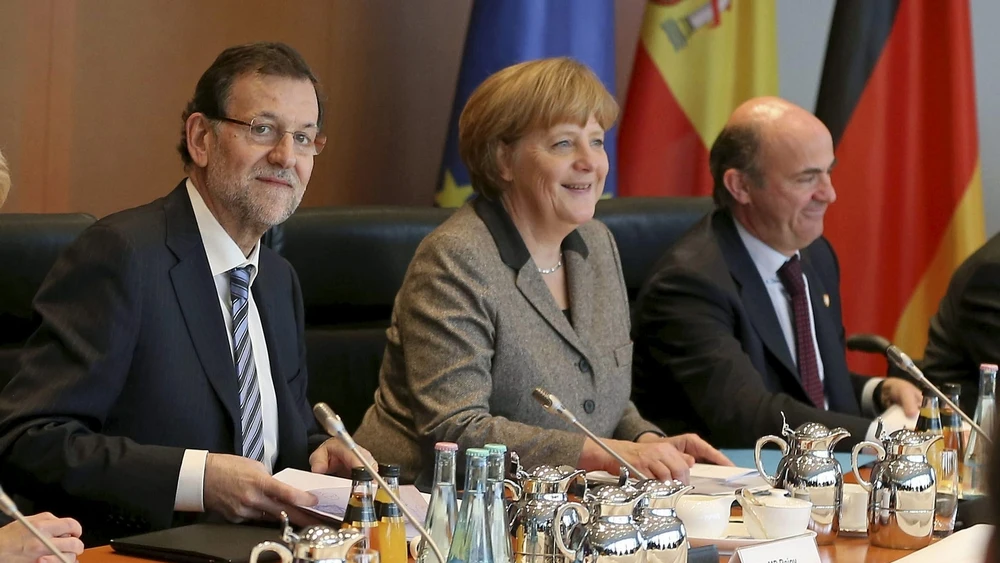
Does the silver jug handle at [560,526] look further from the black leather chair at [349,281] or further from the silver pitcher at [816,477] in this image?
the black leather chair at [349,281]

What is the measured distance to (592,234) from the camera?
287cm

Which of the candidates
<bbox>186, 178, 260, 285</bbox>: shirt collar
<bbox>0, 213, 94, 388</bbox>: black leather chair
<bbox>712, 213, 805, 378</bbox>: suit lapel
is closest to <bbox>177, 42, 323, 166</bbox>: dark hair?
<bbox>186, 178, 260, 285</bbox>: shirt collar

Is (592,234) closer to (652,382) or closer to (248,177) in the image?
(652,382)

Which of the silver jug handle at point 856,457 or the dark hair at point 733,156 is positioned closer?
the silver jug handle at point 856,457

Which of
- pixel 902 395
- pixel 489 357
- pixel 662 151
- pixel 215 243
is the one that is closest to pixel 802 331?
pixel 902 395

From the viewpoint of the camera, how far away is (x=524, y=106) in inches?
105

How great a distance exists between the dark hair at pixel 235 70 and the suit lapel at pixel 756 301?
49.0 inches

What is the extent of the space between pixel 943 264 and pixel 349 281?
2.15m

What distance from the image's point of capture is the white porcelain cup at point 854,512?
1.93m

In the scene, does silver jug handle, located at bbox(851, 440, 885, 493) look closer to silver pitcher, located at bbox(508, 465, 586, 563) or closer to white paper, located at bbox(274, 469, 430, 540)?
silver pitcher, located at bbox(508, 465, 586, 563)

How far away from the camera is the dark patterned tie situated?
3.15 meters

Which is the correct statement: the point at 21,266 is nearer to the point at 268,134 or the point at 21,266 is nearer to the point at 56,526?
the point at 268,134

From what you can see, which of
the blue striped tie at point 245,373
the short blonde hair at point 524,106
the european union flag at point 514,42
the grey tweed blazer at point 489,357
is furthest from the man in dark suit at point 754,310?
the blue striped tie at point 245,373

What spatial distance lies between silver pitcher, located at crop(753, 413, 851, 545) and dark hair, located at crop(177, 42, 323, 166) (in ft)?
3.77
